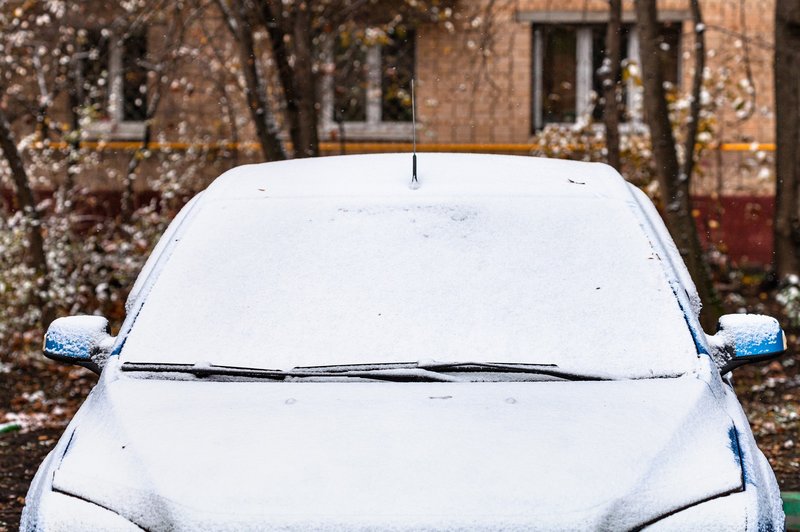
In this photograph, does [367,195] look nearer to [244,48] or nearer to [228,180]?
[228,180]

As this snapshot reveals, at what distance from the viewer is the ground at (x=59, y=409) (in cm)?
663

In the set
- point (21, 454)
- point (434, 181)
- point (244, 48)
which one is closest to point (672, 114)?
point (244, 48)

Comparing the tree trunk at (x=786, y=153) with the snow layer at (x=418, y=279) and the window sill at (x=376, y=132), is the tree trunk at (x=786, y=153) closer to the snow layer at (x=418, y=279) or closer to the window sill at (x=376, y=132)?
the snow layer at (x=418, y=279)

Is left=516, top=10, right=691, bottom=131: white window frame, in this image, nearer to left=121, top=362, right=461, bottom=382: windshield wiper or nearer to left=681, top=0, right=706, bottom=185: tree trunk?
left=681, top=0, right=706, bottom=185: tree trunk

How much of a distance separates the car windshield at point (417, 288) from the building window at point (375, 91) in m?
12.0

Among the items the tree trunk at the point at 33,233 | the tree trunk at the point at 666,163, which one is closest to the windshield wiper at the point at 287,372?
the tree trunk at the point at 666,163

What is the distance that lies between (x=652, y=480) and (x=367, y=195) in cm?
146

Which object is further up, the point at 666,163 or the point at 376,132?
the point at 666,163

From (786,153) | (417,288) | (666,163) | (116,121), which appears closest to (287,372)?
(417,288)

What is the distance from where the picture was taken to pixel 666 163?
32.8 feet

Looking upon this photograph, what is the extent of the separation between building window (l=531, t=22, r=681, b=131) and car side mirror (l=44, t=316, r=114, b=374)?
1492 centimetres

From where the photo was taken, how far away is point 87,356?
3648mm

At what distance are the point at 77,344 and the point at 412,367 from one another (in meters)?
1.04

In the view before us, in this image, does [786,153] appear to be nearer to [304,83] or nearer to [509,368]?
[304,83]
